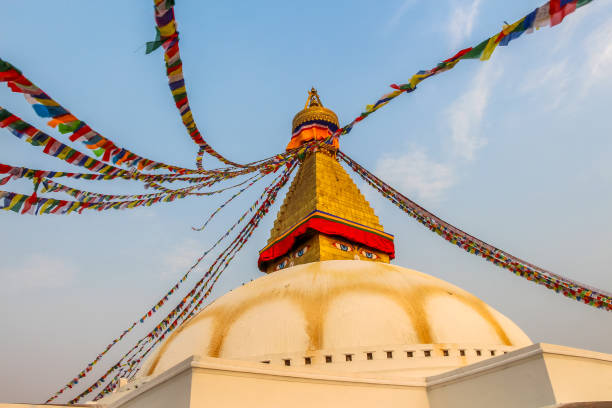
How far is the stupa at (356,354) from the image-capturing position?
461 centimetres

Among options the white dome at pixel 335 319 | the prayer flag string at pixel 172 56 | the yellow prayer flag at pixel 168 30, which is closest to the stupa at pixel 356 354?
the white dome at pixel 335 319

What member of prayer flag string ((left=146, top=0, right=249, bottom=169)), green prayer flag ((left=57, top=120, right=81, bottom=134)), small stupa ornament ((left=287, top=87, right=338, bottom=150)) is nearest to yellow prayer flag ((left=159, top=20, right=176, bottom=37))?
prayer flag string ((left=146, top=0, right=249, bottom=169))

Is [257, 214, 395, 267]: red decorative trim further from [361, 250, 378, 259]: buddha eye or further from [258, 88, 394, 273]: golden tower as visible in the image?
[361, 250, 378, 259]: buddha eye

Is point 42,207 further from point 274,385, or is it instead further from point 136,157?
point 274,385

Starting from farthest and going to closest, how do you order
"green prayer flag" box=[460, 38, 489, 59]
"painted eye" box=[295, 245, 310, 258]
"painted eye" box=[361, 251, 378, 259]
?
1. "painted eye" box=[361, 251, 378, 259]
2. "painted eye" box=[295, 245, 310, 258]
3. "green prayer flag" box=[460, 38, 489, 59]

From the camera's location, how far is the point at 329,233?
10.9 m

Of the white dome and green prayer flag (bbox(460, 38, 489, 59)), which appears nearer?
green prayer flag (bbox(460, 38, 489, 59))

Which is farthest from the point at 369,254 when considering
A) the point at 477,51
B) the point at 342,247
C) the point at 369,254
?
the point at 477,51

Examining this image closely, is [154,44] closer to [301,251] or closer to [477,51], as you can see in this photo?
[477,51]

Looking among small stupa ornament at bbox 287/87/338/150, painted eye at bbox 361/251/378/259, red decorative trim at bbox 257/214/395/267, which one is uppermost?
small stupa ornament at bbox 287/87/338/150

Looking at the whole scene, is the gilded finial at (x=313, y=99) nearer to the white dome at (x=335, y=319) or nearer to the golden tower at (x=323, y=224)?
the golden tower at (x=323, y=224)

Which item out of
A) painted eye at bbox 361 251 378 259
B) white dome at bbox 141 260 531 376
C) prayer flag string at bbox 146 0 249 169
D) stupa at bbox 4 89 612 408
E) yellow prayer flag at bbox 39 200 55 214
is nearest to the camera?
prayer flag string at bbox 146 0 249 169

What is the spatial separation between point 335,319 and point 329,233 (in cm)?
460

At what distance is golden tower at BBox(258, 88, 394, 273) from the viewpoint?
1094 centimetres
